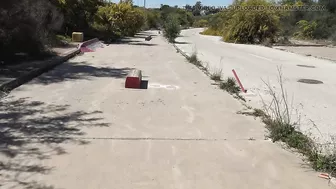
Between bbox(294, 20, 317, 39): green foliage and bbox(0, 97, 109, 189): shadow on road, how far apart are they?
1956 inches

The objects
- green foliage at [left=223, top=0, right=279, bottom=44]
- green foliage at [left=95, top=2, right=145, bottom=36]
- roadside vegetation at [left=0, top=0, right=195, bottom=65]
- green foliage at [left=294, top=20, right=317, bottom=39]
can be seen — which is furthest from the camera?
green foliage at [left=294, top=20, right=317, bottom=39]

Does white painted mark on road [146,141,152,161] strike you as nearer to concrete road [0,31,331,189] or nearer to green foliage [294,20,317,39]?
concrete road [0,31,331,189]

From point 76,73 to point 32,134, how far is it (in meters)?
6.74

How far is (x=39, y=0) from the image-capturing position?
1777cm

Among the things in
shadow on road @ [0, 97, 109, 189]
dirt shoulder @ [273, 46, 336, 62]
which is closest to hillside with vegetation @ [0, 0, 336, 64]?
shadow on road @ [0, 97, 109, 189]

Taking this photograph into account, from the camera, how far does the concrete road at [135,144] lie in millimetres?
4367

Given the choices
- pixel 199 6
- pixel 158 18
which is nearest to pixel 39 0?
pixel 158 18

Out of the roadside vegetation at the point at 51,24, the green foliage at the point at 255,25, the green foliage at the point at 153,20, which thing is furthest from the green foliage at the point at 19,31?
the green foliage at the point at 153,20

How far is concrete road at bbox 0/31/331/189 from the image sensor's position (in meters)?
4.37

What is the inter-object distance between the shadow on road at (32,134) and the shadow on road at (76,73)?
2.94m

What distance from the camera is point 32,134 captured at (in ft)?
18.6

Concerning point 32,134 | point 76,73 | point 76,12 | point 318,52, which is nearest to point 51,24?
point 76,12

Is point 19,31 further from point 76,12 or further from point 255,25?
point 255,25

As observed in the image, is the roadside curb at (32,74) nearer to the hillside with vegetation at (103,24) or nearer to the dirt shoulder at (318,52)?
the hillside with vegetation at (103,24)
